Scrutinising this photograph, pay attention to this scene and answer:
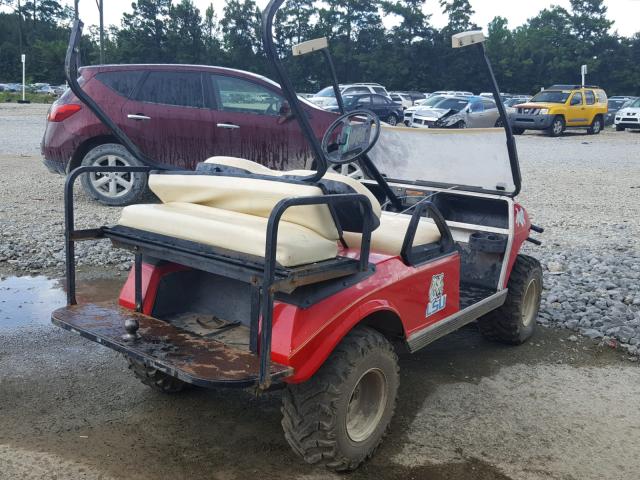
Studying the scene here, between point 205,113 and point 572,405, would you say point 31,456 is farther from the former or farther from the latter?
point 205,113

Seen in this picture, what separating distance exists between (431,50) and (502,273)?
61288mm

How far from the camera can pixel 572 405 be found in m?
4.12

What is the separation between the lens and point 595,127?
91.4 ft

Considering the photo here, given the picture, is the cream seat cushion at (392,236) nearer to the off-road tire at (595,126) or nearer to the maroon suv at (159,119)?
the maroon suv at (159,119)

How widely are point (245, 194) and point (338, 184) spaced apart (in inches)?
20.5

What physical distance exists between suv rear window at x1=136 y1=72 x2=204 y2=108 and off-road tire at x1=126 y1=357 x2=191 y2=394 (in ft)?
19.0

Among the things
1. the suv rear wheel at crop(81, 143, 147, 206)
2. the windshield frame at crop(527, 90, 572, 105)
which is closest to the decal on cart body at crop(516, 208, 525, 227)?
the suv rear wheel at crop(81, 143, 147, 206)

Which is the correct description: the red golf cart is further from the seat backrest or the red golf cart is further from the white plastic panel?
the white plastic panel

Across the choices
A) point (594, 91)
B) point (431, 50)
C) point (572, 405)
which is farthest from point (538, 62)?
point (572, 405)

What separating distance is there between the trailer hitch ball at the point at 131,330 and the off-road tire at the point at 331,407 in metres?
0.77

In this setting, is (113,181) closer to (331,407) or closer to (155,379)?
(155,379)

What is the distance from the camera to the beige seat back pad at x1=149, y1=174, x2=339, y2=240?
317 centimetres

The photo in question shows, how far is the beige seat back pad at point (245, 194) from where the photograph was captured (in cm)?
317

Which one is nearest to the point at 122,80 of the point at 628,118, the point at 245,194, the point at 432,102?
the point at 245,194
